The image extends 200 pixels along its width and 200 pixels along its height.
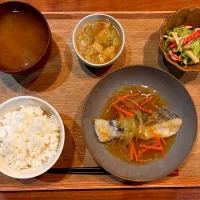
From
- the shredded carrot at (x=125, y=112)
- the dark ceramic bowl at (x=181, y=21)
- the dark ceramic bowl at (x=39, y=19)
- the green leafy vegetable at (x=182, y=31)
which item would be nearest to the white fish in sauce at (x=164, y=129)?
the shredded carrot at (x=125, y=112)

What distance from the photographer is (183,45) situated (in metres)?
2.24

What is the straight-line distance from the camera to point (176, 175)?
2.22 m

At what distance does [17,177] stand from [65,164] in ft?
1.06

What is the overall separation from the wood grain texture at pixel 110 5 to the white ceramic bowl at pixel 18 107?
2.27ft

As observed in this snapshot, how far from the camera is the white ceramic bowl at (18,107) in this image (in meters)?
2.07

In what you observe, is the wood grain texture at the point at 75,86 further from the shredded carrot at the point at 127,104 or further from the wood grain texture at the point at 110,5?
the shredded carrot at the point at 127,104

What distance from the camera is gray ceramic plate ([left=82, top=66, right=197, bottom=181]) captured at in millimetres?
2182

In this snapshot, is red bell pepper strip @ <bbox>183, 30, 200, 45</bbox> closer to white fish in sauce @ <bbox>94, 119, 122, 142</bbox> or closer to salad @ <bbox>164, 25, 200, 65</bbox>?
salad @ <bbox>164, 25, 200, 65</bbox>

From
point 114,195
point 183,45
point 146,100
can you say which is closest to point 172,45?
point 183,45

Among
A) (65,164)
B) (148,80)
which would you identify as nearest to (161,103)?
(148,80)

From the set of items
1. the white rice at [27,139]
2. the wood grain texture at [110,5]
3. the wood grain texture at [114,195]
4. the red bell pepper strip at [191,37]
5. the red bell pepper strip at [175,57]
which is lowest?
the wood grain texture at [114,195]

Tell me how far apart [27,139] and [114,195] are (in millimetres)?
686

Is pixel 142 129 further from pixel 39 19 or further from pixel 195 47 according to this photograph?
pixel 39 19

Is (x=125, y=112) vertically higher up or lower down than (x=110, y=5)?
lower down
